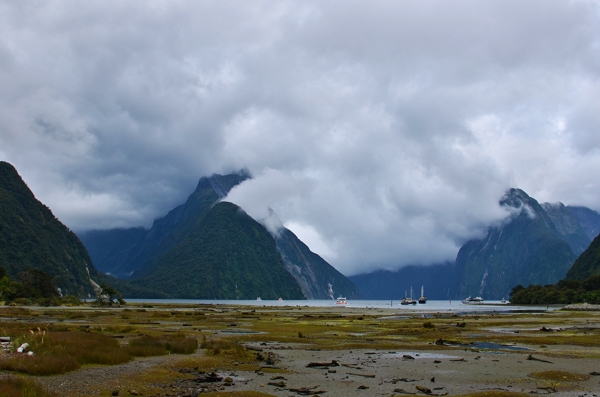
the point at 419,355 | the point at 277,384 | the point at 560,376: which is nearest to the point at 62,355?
the point at 277,384

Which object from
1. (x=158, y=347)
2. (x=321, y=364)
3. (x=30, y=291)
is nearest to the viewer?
(x=321, y=364)

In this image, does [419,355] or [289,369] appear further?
[419,355]

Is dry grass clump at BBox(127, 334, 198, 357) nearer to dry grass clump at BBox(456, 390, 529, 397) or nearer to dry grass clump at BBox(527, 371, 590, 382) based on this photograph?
dry grass clump at BBox(456, 390, 529, 397)

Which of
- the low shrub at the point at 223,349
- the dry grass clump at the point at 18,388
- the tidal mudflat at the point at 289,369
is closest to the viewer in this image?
the dry grass clump at the point at 18,388

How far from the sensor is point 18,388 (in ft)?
55.2

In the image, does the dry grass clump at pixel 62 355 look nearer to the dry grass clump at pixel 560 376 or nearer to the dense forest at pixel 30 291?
the dry grass clump at pixel 560 376

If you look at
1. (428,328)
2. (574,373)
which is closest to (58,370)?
(574,373)

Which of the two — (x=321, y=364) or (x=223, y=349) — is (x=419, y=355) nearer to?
(x=321, y=364)

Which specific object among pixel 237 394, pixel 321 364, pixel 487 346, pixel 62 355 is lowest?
pixel 487 346

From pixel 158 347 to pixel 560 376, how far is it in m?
→ 23.8

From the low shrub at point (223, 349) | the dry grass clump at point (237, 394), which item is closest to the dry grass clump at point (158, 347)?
the low shrub at point (223, 349)

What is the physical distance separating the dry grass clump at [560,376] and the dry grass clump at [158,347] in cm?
2090

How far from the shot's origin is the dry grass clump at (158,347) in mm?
30825

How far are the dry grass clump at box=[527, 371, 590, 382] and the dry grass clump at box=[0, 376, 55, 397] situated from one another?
22.8m
